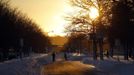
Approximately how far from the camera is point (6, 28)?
49562 millimetres

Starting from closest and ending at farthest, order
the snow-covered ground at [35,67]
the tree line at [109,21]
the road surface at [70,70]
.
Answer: the snow-covered ground at [35,67] → the road surface at [70,70] → the tree line at [109,21]

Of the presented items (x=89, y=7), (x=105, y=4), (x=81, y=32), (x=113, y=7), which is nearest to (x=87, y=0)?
(x=89, y=7)

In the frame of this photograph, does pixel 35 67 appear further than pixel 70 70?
Yes

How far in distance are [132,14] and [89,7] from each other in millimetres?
16898

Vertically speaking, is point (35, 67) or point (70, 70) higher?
point (35, 67)

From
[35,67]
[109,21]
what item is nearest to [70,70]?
[35,67]

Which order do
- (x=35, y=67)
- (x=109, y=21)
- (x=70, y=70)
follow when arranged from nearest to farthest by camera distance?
(x=70, y=70) < (x=35, y=67) < (x=109, y=21)

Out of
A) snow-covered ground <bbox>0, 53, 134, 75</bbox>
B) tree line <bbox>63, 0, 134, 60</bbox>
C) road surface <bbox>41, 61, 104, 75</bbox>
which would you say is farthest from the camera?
tree line <bbox>63, 0, 134, 60</bbox>

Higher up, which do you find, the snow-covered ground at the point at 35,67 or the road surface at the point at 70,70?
the snow-covered ground at the point at 35,67

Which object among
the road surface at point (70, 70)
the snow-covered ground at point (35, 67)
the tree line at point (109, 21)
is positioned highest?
the tree line at point (109, 21)

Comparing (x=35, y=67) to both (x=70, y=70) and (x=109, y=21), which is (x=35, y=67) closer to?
(x=70, y=70)

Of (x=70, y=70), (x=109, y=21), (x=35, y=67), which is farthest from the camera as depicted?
(x=109, y=21)

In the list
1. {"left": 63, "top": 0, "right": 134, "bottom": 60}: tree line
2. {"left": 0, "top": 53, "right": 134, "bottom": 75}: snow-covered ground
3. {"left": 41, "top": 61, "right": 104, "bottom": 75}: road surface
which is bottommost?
{"left": 41, "top": 61, "right": 104, "bottom": 75}: road surface

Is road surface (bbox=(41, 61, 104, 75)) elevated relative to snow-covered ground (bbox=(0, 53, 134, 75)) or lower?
lower
